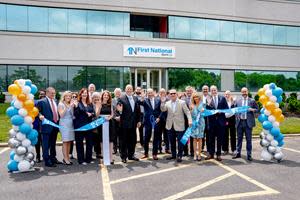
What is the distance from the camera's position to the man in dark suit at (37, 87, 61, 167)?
7.84 metres

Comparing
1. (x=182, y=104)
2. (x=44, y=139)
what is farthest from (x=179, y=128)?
(x=44, y=139)

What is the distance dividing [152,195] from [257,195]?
1.90 metres

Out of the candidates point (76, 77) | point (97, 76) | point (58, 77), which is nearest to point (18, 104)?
point (58, 77)

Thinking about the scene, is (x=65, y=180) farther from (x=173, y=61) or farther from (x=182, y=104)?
(x=173, y=61)

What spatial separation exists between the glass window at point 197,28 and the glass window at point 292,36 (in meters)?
9.47

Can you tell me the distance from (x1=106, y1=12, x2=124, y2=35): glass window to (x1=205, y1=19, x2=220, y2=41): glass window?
7.62m

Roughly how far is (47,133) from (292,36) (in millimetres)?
28547

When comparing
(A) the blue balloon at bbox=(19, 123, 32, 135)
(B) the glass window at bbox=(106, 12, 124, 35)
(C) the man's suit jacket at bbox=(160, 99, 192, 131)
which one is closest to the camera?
(A) the blue balloon at bbox=(19, 123, 32, 135)

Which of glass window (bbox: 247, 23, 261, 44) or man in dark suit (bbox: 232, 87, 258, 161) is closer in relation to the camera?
man in dark suit (bbox: 232, 87, 258, 161)

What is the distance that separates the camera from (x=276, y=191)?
223 inches

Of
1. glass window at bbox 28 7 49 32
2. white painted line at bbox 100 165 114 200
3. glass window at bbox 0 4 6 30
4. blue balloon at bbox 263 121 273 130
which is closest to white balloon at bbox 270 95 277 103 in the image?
blue balloon at bbox 263 121 273 130

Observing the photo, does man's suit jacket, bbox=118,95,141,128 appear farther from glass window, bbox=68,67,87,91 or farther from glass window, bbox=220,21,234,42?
glass window, bbox=220,21,234,42

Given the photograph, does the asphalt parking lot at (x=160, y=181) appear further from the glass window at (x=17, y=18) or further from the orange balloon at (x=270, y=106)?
the glass window at (x=17, y=18)

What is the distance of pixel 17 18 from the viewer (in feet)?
71.2
